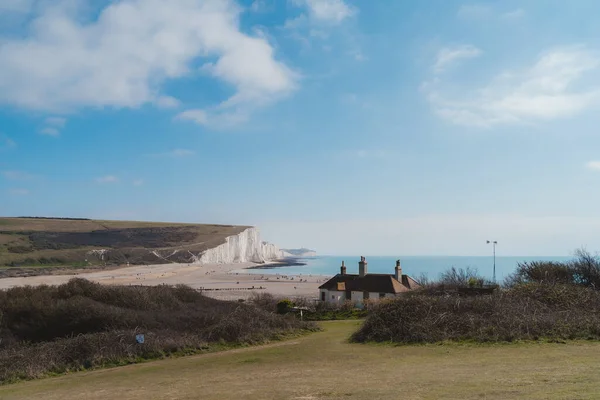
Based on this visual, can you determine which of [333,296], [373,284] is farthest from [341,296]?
[373,284]

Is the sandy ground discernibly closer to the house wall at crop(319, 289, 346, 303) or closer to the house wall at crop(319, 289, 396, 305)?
the house wall at crop(319, 289, 346, 303)

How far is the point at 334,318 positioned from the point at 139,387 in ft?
81.1

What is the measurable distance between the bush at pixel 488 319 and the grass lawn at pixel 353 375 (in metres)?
1.35

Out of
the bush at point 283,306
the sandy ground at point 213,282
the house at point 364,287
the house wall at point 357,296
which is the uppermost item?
the house at point 364,287

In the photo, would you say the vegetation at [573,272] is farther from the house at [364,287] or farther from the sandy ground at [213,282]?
the sandy ground at [213,282]

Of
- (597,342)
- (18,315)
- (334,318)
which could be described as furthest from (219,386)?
(334,318)

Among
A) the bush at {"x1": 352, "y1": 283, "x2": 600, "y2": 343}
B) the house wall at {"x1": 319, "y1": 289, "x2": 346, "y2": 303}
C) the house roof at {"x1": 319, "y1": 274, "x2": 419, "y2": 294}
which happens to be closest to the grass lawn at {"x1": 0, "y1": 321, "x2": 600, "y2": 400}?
the bush at {"x1": 352, "y1": 283, "x2": 600, "y2": 343}

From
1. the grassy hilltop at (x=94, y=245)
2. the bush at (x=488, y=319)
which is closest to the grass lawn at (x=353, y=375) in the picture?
the bush at (x=488, y=319)

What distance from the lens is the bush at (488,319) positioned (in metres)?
19.7

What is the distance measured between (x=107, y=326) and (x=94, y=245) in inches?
6105

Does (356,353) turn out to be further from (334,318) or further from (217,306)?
(334,318)

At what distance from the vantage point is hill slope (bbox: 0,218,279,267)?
14575 cm

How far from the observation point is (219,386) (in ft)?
43.1

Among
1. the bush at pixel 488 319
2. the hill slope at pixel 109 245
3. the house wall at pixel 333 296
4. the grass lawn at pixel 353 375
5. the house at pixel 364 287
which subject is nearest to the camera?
the grass lawn at pixel 353 375
